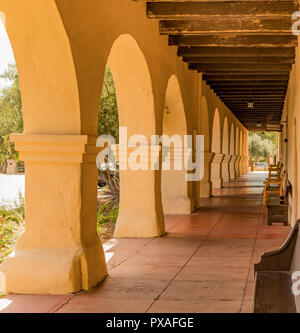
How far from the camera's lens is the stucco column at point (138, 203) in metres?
8.91

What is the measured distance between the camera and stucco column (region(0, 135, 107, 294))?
17.3 feet

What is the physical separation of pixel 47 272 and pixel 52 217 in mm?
556

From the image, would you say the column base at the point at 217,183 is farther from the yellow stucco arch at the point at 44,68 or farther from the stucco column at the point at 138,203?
the yellow stucco arch at the point at 44,68

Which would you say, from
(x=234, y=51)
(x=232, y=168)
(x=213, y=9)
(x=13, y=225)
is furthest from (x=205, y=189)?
(x=232, y=168)

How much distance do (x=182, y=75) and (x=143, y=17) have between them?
12.3 feet

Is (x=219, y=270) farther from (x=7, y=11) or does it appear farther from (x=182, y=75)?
(x=182, y=75)

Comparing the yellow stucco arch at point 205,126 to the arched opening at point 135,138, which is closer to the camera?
the arched opening at point 135,138

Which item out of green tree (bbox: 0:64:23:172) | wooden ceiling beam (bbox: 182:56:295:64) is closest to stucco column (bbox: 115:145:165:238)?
wooden ceiling beam (bbox: 182:56:295:64)

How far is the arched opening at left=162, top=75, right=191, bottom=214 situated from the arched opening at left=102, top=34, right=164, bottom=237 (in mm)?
2798

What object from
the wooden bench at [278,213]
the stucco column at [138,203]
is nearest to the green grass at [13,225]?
the stucco column at [138,203]

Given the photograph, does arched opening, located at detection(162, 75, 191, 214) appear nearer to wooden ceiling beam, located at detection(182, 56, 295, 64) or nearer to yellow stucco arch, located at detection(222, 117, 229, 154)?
wooden ceiling beam, located at detection(182, 56, 295, 64)

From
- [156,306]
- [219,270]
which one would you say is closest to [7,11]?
[156,306]

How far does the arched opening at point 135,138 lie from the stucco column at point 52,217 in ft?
10.3
